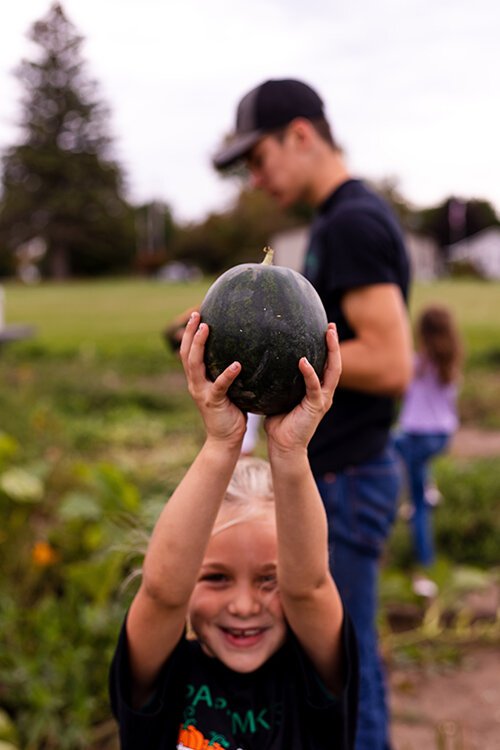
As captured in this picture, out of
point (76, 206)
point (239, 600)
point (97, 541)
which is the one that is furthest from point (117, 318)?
point (76, 206)

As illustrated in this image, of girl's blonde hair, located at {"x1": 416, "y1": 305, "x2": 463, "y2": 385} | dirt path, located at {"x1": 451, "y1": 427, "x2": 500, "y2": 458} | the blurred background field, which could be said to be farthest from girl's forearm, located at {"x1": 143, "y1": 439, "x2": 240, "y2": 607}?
dirt path, located at {"x1": 451, "y1": 427, "x2": 500, "y2": 458}

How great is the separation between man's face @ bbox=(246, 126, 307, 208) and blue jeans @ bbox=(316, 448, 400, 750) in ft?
2.78

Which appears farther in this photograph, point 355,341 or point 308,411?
point 355,341

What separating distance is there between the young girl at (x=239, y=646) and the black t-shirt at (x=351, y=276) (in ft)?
2.31

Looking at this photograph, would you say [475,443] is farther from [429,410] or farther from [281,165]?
[281,165]

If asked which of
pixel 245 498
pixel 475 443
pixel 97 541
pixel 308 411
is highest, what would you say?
pixel 308 411

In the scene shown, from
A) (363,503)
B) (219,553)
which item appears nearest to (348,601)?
(363,503)

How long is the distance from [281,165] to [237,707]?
1.54 meters

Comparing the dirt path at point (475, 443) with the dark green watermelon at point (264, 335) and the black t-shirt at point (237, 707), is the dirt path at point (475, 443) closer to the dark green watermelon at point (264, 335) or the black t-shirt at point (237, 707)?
the black t-shirt at point (237, 707)

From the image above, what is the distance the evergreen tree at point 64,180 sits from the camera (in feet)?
165

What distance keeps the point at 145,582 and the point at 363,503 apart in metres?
1.04

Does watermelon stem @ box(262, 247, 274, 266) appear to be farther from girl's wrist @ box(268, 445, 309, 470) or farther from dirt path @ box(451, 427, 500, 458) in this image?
dirt path @ box(451, 427, 500, 458)

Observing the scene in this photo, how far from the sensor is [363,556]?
2.33 metres

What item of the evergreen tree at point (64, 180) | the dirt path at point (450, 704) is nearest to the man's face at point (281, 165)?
the dirt path at point (450, 704)
